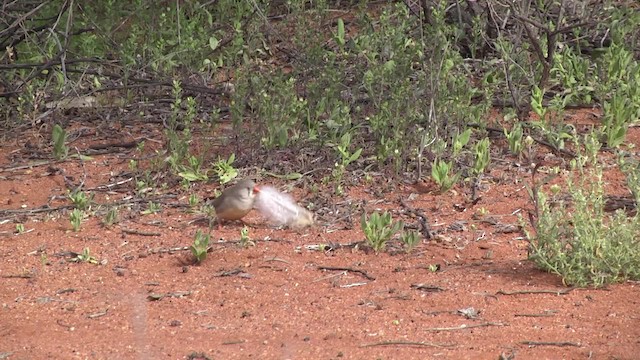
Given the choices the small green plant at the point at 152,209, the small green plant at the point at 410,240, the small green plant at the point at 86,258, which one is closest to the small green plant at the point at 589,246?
the small green plant at the point at 410,240

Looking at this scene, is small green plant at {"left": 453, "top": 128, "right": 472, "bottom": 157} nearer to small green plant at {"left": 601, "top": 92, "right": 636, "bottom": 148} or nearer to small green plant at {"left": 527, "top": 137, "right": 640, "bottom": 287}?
small green plant at {"left": 601, "top": 92, "right": 636, "bottom": 148}

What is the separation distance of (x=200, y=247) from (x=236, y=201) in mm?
613

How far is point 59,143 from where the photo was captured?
28.6ft

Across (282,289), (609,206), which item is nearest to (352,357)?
(282,289)

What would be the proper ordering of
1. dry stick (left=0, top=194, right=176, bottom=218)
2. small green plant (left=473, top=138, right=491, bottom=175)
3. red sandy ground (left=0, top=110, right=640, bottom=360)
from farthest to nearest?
small green plant (left=473, top=138, right=491, bottom=175)
dry stick (left=0, top=194, right=176, bottom=218)
red sandy ground (left=0, top=110, right=640, bottom=360)

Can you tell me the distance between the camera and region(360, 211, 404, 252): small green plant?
675cm

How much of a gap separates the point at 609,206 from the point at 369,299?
6.58 ft

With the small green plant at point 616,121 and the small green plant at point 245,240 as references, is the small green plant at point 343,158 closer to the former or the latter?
the small green plant at point 245,240

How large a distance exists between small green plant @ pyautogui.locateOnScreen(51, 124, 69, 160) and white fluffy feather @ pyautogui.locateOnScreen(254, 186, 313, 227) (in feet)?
6.32

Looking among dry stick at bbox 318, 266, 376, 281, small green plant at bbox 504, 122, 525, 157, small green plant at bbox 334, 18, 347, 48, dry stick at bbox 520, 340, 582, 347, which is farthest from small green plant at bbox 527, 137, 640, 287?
small green plant at bbox 334, 18, 347, 48

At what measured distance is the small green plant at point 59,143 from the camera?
8711mm

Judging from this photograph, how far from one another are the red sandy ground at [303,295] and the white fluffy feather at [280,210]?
0.08m

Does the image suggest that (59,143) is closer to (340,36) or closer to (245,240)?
(245,240)

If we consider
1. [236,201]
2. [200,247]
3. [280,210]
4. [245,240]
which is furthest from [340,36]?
[200,247]
